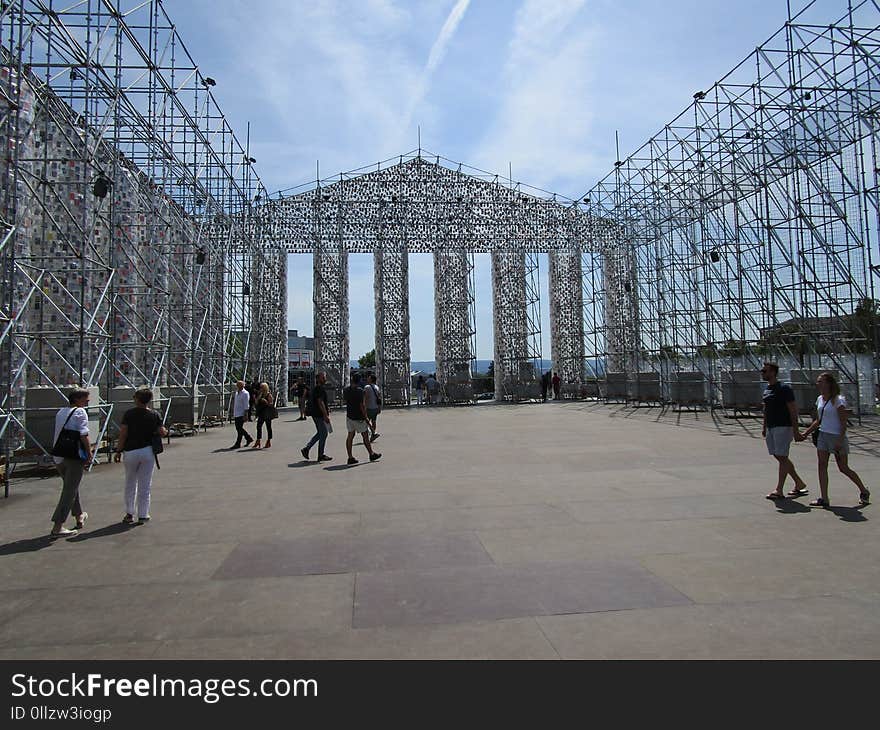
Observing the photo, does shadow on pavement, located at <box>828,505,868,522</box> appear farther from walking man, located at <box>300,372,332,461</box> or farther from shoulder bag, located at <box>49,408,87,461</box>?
shoulder bag, located at <box>49,408,87,461</box>

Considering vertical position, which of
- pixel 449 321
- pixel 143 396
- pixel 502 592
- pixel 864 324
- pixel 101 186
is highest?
pixel 101 186

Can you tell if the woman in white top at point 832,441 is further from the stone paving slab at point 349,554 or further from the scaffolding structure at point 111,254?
the scaffolding structure at point 111,254

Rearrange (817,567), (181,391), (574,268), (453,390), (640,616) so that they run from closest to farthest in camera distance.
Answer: (640,616) < (817,567) < (181,391) < (453,390) < (574,268)

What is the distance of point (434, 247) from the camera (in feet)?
87.6

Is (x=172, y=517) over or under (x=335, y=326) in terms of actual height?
under

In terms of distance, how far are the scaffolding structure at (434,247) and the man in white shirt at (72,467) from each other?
19984 mm

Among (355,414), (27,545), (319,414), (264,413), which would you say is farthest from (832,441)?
(264,413)

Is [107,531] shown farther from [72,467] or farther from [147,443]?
[147,443]

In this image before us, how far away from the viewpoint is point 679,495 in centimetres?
668

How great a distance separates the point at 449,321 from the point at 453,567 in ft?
76.1
